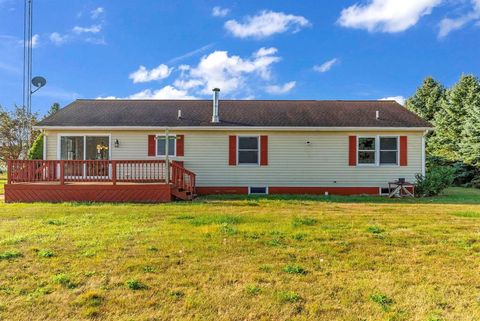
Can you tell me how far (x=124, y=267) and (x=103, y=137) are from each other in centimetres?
1035

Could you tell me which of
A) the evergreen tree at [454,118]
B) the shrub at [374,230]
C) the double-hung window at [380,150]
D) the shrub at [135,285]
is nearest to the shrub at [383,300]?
the shrub at [135,285]

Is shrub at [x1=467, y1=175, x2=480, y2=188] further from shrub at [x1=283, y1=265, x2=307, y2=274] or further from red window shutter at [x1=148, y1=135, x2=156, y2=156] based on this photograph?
shrub at [x1=283, y1=265, x2=307, y2=274]

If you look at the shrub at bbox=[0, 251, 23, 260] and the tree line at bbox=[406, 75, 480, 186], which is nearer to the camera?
the shrub at bbox=[0, 251, 23, 260]

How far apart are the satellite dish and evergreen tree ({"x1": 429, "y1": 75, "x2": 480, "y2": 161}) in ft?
87.4

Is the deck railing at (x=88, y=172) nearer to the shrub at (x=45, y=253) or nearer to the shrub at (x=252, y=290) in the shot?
the shrub at (x=45, y=253)

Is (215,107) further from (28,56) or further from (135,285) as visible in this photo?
(28,56)

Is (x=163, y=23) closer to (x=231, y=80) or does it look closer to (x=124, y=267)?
(x=231, y=80)

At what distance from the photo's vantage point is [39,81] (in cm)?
1856

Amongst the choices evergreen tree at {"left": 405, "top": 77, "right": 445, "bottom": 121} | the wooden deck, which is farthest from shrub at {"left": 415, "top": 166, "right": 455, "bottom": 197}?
evergreen tree at {"left": 405, "top": 77, "right": 445, "bottom": 121}

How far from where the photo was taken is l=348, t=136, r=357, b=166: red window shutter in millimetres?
13430

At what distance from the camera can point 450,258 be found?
478 cm

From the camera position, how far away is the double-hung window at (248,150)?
13617mm

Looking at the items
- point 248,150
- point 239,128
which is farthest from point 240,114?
point 248,150

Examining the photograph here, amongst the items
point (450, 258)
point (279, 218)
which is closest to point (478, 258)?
point (450, 258)
